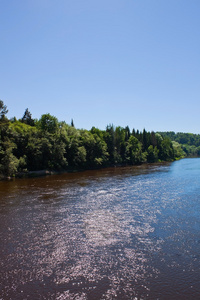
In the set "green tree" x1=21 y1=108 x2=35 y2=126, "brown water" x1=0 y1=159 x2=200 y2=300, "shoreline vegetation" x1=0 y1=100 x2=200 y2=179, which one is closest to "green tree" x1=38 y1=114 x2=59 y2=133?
"shoreline vegetation" x1=0 y1=100 x2=200 y2=179

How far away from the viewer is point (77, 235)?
50.3 feet

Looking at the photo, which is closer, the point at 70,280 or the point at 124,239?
the point at 70,280

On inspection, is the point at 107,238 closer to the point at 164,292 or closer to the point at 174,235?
the point at 174,235

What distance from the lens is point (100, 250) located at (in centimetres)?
1317

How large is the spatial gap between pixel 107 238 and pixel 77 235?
7.13ft

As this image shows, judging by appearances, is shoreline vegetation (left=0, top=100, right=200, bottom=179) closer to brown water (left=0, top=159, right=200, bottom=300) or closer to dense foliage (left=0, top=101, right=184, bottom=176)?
dense foliage (left=0, top=101, right=184, bottom=176)

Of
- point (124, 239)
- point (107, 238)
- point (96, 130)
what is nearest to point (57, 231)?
point (107, 238)

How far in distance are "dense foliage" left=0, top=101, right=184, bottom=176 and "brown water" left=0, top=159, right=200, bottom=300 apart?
28.1 m

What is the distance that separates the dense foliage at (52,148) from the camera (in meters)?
48.6

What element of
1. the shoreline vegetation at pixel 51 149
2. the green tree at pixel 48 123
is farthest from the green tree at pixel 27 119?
the green tree at pixel 48 123

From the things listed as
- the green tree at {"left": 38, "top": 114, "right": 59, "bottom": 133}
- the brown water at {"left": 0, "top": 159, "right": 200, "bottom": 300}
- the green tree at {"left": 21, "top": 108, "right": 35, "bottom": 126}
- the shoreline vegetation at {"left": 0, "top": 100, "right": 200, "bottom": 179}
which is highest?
the green tree at {"left": 21, "top": 108, "right": 35, "bottom": 126}

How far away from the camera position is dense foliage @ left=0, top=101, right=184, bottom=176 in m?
48.6

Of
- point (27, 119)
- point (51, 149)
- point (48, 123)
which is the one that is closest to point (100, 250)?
point (51, 149)

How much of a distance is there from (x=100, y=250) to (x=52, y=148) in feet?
162
